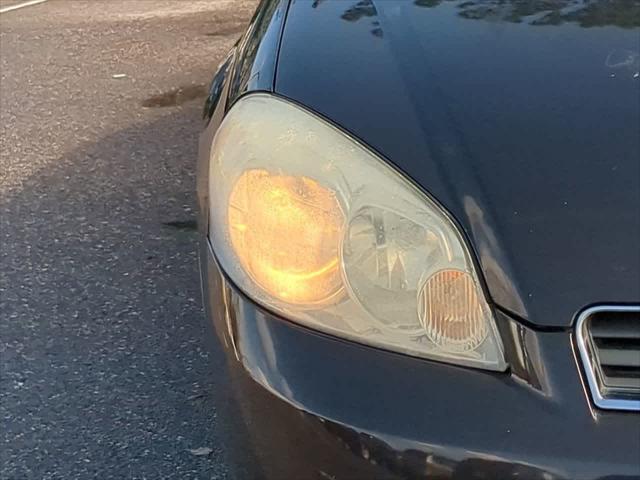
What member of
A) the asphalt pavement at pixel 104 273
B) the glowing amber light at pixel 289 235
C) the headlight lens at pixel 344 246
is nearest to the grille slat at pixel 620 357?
the headlight lens at pixel 344 246

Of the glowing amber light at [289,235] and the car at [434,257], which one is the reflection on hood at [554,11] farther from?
the glowing amber light at [289,235]

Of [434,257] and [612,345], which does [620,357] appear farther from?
[434,257]

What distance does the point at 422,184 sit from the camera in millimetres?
1411

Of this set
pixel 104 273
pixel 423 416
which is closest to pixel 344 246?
pixel 423 416

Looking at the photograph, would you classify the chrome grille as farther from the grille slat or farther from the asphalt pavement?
the asphalt pavement

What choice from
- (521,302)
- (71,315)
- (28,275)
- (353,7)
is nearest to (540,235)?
(521,302)

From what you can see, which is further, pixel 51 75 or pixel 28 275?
pixel 51 75

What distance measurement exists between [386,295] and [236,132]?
43cm

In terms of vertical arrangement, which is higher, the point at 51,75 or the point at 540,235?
the point at 540,235

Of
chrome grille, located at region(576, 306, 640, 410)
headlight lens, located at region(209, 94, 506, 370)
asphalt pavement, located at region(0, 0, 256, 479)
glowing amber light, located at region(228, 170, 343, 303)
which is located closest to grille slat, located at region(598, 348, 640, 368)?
chrome grille, located at region(576, 306, 640, 410)

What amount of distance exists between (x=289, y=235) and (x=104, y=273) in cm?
201

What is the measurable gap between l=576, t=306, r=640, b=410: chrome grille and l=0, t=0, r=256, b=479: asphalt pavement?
1.92ft

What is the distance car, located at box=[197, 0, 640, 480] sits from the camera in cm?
126

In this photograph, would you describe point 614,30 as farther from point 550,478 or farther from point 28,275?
point 28,275
